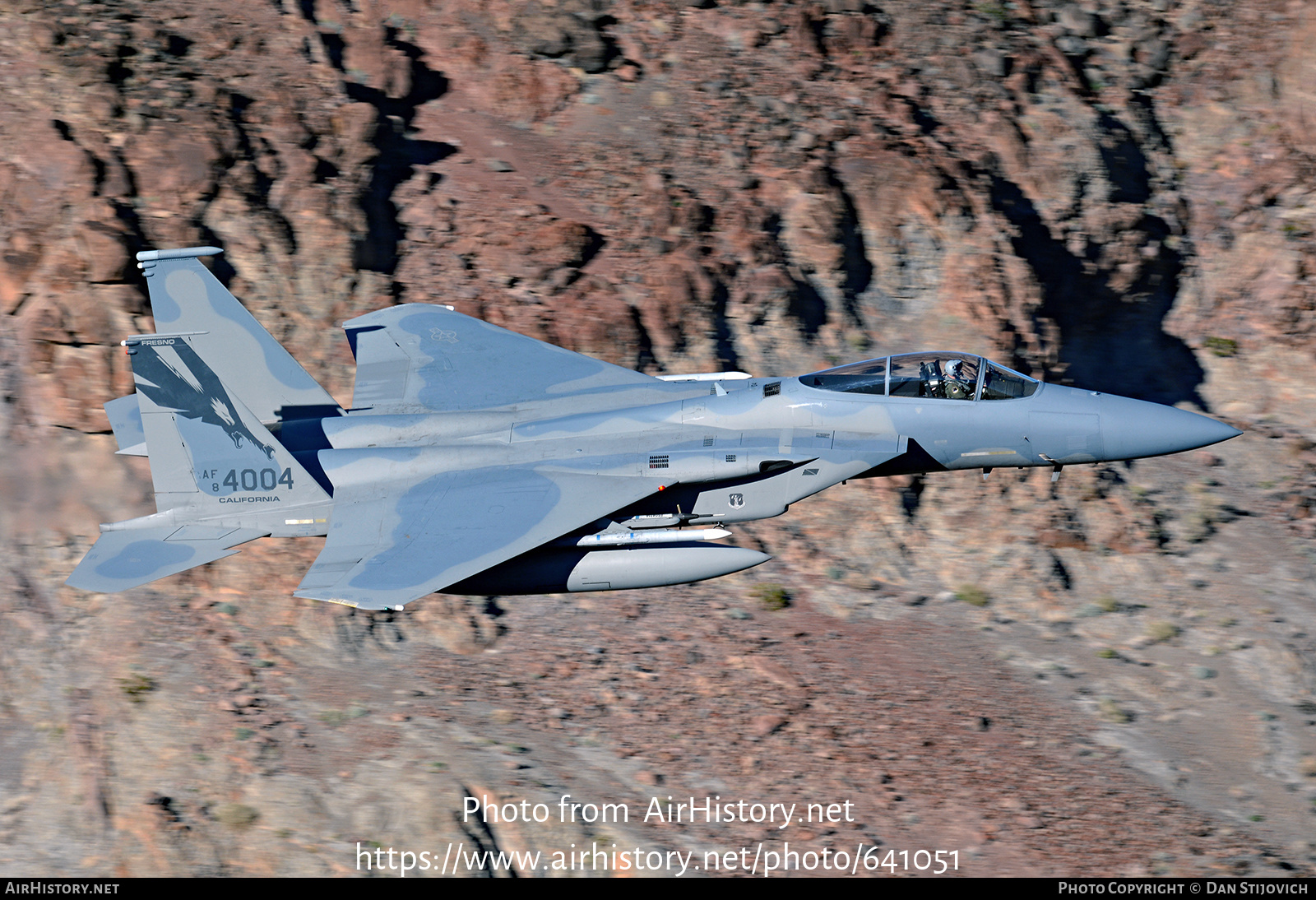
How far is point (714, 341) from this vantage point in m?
21.0

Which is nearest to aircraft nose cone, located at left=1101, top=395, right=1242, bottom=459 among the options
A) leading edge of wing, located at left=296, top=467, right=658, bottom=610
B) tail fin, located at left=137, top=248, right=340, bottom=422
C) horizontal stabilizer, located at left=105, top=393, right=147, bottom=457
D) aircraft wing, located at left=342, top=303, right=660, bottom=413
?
leading edge of wing, located at left=296, top=467, right=658, bottom=610

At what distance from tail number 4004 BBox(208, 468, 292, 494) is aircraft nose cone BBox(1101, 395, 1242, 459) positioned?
1097 cm

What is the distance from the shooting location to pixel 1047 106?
24359 millimetres

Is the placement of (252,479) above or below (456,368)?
below

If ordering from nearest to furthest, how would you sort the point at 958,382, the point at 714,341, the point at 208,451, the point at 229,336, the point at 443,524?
the point at 443,524
the point at 958,382
the point at 208,451
the point at 229,336
the point at 714,341

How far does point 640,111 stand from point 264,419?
35.6 feet

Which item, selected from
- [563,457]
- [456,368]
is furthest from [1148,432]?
[456,368]

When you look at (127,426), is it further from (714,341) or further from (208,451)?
(714,341)

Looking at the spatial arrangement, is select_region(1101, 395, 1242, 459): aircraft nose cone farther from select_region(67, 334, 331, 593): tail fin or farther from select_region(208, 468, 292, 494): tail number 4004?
select_region(208, 468, 292, 494): tail number 4004

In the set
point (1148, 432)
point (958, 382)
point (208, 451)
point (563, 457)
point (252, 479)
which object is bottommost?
point (252, 479)

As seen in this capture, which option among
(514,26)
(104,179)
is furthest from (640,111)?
(104,179)

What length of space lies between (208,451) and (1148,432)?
12476 millimetres

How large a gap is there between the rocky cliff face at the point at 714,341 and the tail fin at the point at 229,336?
115 inches

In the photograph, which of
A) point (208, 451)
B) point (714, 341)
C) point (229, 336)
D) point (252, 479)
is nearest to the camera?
point (208, 451)
